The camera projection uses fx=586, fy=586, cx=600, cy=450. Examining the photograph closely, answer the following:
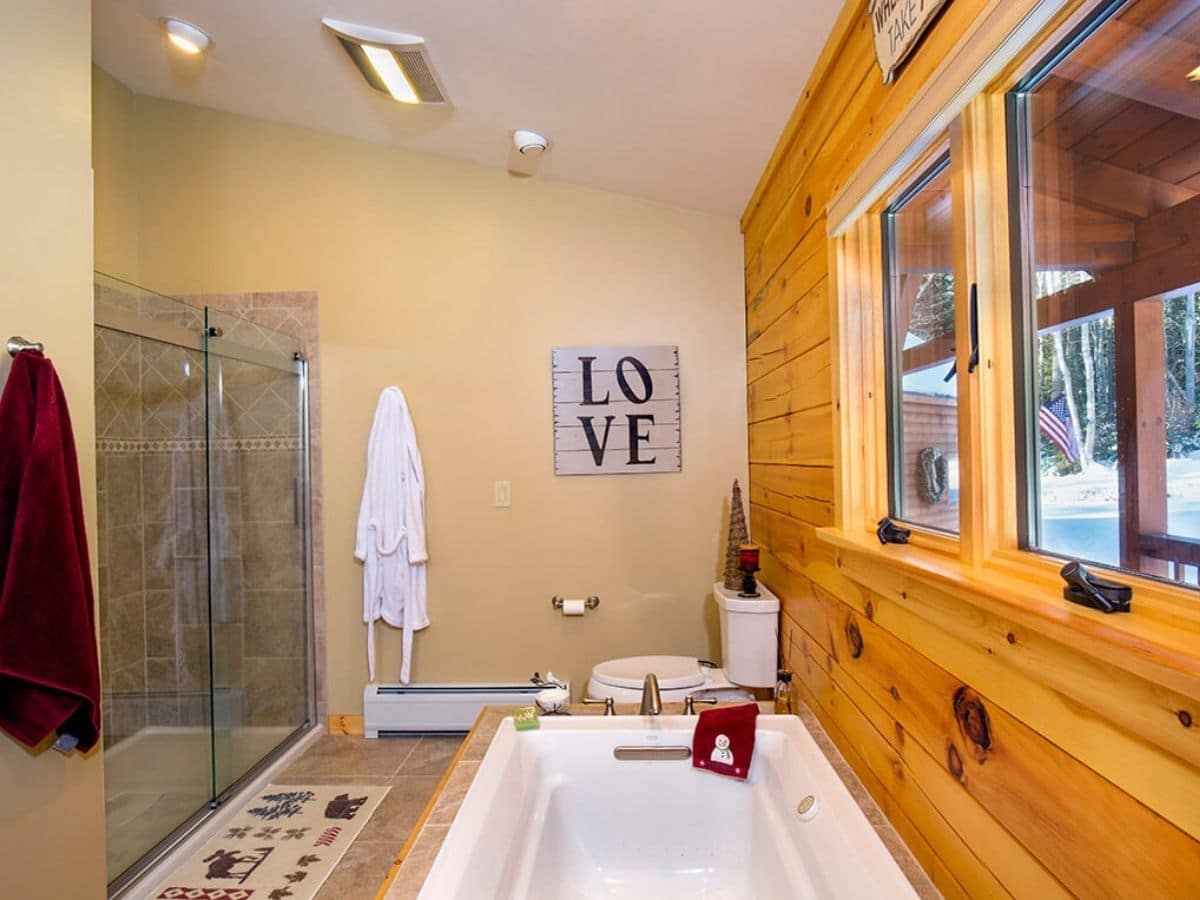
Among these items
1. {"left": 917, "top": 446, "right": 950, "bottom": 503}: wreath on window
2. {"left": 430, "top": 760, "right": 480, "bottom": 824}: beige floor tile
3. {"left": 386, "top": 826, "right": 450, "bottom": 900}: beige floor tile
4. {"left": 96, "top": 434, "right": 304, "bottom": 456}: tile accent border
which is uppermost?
{"left": 96, "top": 434, "right": 304, "bottom": 456}: tile accent border

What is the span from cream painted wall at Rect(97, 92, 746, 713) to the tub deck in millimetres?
1026

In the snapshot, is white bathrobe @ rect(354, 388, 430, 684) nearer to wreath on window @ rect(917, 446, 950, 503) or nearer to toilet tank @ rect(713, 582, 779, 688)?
toilet tank @ rect(713, 582, 779, 688)

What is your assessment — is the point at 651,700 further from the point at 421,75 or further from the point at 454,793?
the point at 421,75

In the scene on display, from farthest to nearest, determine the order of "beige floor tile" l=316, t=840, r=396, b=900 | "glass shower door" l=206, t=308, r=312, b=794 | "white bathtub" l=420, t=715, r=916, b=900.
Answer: "glass shower door" l=206, t=308, r=312, b=794 → "beige floor tile" l=316, t=840, r=396, b=900 → "white bathtub" l=420, t=715, r=916, b=900

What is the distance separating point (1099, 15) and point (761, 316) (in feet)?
5.11

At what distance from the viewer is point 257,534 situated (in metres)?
2.59

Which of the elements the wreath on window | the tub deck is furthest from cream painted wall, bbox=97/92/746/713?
the wreath on window

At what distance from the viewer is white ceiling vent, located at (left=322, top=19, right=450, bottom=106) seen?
1771 mm

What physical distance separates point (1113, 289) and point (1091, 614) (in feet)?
1.29

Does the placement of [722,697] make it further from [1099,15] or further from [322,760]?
[1099,15]

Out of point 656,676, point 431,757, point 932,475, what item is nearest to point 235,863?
point 431,757

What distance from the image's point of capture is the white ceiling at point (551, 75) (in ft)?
4.85

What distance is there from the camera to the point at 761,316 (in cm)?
227

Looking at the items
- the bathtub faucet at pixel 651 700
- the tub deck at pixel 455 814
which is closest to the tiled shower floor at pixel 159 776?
the tub deck at pixel 455 814
